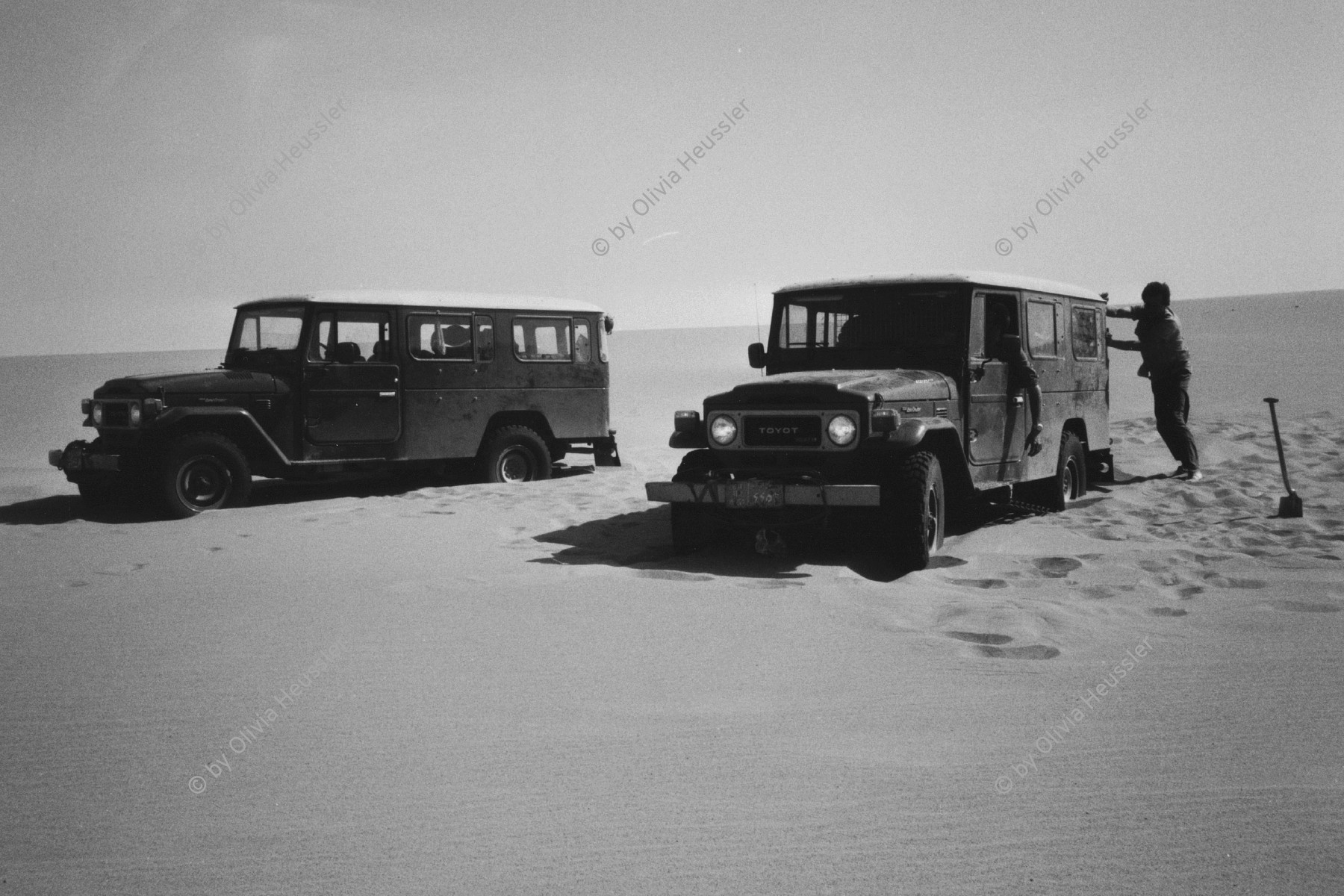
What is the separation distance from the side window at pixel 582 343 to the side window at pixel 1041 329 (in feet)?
18.2

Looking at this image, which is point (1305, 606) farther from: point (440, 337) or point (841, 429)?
point (440, 337)

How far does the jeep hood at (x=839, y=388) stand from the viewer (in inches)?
268

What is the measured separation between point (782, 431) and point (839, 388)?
0.52 m

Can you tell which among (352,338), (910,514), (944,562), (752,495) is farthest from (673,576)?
(352,338)

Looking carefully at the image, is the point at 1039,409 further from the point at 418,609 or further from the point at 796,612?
the point at 418,609

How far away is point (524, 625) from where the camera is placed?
17.6ft

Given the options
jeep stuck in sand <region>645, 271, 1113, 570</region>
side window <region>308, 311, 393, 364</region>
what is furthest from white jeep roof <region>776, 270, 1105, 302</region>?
side window <region>308, 311, 393, 364</region>

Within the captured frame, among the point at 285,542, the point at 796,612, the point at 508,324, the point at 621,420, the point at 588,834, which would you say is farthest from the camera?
the point at 621,420

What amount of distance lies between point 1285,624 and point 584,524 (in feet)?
17.4

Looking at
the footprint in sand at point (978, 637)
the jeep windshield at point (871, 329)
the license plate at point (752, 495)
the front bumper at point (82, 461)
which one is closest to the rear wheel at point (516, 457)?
the front bumper at point (82, 461)

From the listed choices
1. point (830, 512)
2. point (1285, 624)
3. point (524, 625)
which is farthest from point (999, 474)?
point (524, 625)

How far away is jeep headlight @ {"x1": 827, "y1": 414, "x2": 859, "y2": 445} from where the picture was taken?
670 centimetres

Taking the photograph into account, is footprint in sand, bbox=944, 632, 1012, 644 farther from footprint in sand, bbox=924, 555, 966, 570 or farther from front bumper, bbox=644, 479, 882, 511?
footprint in sand, bbox=924, 555, 966, 570

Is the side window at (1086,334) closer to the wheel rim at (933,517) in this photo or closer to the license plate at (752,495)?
the wheel rim at (933,517)
